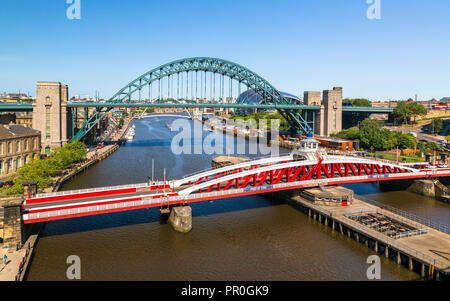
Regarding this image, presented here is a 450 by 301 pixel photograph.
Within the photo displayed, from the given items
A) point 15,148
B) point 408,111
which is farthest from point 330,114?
point 15,148

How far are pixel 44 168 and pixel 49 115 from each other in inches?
1211

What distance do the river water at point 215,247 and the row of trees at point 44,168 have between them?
6846 mm

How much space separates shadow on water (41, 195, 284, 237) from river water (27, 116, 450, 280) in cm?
8

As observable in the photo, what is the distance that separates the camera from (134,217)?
30.7 metres

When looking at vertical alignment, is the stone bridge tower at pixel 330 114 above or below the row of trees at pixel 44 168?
above

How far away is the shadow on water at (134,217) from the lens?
2794 cm

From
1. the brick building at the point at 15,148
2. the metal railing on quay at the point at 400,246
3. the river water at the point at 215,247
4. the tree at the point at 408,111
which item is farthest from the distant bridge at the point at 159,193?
the tree at the point at 408,111

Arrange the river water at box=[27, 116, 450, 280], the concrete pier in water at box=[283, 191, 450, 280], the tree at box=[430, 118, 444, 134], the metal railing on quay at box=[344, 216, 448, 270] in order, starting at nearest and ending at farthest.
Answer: the metal railing on quay at box=[344, 216, 448, 270] < the concrete pier in water at box=[283, 191, 450, 280] < the river water at box=[27, 116, 450, 280] < the tree at box=[430, 118, 444, 134]

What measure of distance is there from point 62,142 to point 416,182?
191 ft

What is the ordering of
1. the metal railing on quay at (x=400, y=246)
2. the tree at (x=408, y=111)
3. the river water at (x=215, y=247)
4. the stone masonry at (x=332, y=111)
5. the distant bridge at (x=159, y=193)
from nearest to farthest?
the metal railing on quay at (x=400, y=246)
the river water at (x=215, y=247)
the distant bridge at (x=159, y=193)
the stone masonry at (x=332, y=111)
the tree at (x=408, y=111)

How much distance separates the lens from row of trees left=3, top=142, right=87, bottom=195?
107ft

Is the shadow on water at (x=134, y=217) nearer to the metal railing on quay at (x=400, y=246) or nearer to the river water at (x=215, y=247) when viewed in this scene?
the river water at (x=215, y=247)

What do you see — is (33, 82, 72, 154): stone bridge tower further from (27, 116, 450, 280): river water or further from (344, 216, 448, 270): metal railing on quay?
(344, 216, 448, 270): metal railing on quay

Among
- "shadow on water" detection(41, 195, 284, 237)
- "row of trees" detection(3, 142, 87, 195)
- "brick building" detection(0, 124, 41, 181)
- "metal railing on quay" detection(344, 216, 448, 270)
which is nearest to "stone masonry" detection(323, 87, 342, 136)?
"shadow on water" detection(41, 195, 284, 237)
